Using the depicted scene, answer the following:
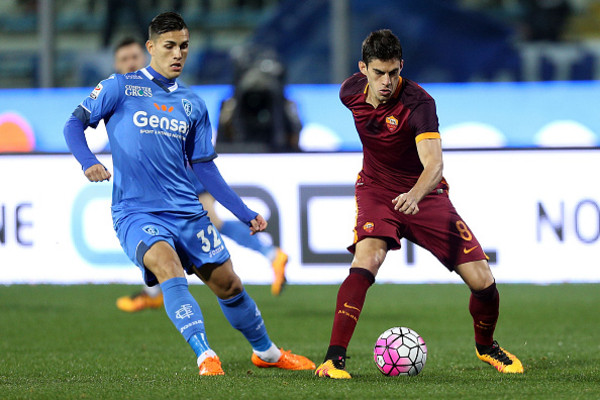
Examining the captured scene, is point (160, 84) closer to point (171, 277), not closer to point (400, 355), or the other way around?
point (171, 277)

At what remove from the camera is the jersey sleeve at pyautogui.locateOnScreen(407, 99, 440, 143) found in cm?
474

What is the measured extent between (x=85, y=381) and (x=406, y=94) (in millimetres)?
2130

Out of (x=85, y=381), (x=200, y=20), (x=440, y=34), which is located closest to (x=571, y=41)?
(x=440, y=34)

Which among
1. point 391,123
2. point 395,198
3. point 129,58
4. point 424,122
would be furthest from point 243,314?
point 129,58

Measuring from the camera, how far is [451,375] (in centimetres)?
479

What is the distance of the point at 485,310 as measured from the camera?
16.6 ft

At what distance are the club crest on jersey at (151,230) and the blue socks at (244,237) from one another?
9.13 ft

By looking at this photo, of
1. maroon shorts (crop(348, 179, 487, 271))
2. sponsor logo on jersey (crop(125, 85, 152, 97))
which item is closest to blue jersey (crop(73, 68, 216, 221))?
sponsor logo on jersey (crop(125, 85, 152, 97))

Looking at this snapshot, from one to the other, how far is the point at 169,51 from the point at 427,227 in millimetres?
1596

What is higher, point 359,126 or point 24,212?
point 359,126

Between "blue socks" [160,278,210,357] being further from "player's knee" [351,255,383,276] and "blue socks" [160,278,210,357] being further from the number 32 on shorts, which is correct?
"player's knee" [351,255,383,276]

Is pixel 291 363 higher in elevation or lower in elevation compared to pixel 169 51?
lower

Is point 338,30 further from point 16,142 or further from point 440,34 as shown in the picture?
point 16,142

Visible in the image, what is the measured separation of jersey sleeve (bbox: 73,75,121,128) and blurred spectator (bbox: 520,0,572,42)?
939 centimetres
